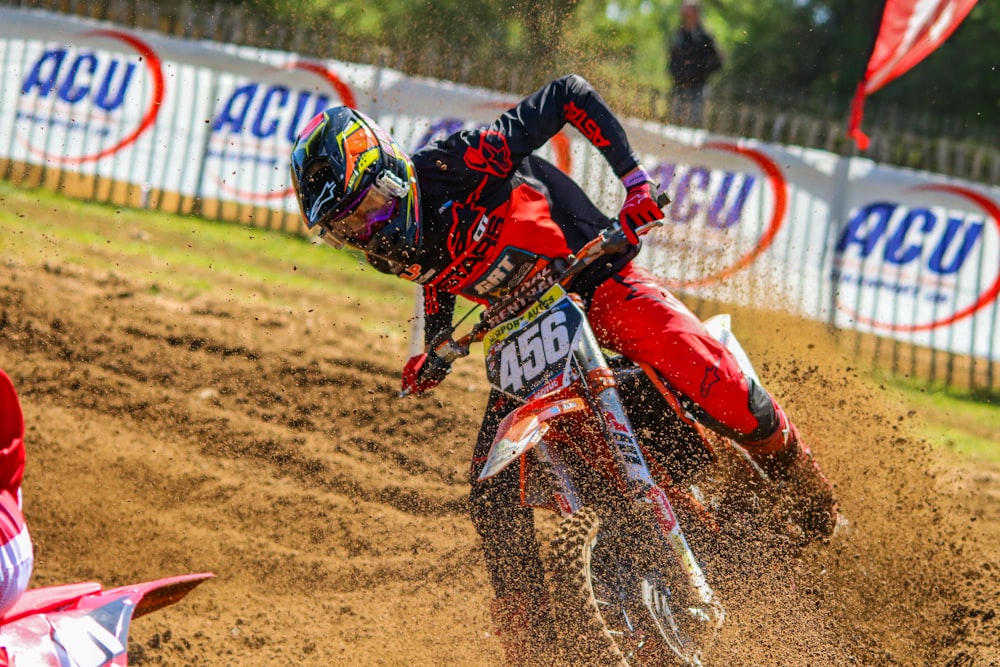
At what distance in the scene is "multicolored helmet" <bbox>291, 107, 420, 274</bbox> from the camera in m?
3.65

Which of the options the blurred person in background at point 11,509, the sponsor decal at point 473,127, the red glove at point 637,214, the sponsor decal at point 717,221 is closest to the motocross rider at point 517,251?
the red glove at point 637,214

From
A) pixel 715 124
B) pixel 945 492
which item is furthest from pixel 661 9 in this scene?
pixel 945 492

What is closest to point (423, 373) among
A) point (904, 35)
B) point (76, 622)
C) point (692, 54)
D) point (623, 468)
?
point (623, 468)

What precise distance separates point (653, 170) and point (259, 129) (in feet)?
12.9

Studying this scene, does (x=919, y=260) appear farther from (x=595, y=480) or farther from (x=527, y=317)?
(x=527, y=317)

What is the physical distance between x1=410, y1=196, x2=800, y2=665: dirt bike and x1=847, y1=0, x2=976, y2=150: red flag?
606 centimetres

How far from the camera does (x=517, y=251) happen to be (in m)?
4.06

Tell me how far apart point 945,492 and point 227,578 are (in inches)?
157

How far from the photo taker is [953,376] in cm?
882

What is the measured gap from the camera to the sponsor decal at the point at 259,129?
31.9ft

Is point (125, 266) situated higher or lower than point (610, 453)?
A: lower

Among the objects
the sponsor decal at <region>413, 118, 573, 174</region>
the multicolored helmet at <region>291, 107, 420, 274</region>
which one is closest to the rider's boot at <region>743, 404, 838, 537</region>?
the multicolored helmet at <region>291, 107, 420, 274</region>

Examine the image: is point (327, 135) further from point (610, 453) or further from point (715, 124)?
point (715, 124)

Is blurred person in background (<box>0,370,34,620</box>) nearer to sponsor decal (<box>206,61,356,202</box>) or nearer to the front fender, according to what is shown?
the front fender
